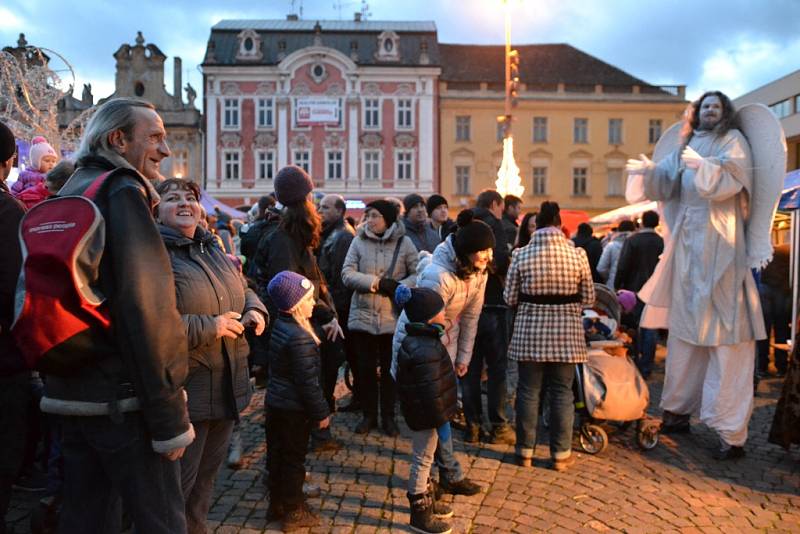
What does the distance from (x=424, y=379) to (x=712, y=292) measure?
2.86 metres

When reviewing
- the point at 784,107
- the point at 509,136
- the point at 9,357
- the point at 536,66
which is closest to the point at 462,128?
the point at 536,66

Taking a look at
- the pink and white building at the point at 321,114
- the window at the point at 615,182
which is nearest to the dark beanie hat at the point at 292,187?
the pink and white building at the point at 321,114

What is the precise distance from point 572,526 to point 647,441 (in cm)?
170

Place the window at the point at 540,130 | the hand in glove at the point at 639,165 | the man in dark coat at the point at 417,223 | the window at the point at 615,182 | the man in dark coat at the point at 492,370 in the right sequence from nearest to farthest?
1. the man in dark coat at the point at 492,370
2. the hand in glove at the point at 639,165
3. the man in dark coat at the point at 417,223
4. the window at the point at 540,130
5. the window at the point at 615,182

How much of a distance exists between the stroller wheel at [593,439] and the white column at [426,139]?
35.2 metres

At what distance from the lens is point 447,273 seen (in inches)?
186

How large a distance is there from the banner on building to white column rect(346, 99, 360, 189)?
1.08 metres

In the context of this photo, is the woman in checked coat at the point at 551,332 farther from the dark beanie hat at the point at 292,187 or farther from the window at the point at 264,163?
the window at the point at 264,163

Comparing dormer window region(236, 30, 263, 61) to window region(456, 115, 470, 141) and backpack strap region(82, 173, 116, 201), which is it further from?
backpack strap region(82, 173, 116, 201)

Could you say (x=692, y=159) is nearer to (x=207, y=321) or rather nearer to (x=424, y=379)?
(x=424, y=379)

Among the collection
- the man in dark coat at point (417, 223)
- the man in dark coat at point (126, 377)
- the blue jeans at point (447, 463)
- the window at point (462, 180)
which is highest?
the window at point (462, 180)

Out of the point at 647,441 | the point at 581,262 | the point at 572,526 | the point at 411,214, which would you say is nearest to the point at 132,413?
the point at 572,526

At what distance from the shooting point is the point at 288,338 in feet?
12.1

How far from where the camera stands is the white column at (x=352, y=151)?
40.0 meters
